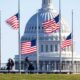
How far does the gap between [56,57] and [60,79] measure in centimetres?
15316

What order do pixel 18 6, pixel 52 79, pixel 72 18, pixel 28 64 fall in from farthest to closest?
pixel 72 18
pixel 18 6
pixel 28 64
pixel 52 79

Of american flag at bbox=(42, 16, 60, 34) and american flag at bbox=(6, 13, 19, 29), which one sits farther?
american flag at bbox=(42, 16, 60, 34)

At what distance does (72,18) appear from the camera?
103625mm

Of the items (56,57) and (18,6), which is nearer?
(18,6)

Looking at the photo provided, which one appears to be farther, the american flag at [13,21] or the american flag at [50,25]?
the american flag at [50,25]

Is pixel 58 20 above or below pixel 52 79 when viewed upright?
above

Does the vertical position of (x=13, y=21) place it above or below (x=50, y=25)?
below

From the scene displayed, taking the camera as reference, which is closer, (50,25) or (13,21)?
(13,21)

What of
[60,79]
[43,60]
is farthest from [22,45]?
[43,60]

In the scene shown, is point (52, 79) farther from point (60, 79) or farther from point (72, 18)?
point (72, 18)

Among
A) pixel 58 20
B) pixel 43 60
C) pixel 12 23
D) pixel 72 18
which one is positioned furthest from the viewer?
pixel 43 60

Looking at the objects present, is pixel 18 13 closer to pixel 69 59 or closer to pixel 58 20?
pixel 58 20

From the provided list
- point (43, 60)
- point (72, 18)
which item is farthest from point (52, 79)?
point (43, 60)

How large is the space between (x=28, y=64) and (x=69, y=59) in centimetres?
12071
